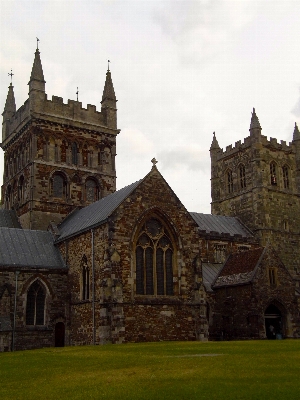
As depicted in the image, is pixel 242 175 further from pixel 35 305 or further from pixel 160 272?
pixel 35 305

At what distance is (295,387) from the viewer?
13539mm

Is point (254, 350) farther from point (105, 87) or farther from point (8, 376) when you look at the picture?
point (105, 87)

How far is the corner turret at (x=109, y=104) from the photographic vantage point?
2055 inches

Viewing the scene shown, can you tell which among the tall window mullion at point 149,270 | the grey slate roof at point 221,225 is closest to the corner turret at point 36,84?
the grey slate roof at point 221,225

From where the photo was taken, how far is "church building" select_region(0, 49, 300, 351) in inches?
1296

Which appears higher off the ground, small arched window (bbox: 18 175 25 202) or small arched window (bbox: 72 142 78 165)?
small arched window (bbox: 72 142 78 165)

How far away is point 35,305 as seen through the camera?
35531 millimetres

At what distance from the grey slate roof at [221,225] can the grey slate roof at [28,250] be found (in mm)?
15889

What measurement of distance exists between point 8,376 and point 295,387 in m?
8.85

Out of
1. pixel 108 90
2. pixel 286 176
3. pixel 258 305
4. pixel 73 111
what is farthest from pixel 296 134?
pixel 258 305

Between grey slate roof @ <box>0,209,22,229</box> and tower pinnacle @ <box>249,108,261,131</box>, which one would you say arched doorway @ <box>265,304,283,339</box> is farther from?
tower pinnacle @ <box>249,108,261,131</box>

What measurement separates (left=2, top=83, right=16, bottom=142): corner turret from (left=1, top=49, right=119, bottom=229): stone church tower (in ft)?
6.69

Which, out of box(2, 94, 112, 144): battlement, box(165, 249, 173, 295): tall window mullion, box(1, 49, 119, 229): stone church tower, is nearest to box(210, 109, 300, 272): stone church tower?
box(1, 49, 119, 229): stone church tower

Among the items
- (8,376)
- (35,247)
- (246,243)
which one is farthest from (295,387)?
(246,243)
